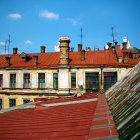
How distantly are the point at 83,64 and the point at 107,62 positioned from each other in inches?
132

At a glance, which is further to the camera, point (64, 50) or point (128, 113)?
point (64, 50)

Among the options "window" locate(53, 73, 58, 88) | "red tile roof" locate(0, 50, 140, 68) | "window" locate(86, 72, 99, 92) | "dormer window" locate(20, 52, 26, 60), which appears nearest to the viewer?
"window" locate(86, 72, 99, 92)

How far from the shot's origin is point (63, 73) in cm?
1984

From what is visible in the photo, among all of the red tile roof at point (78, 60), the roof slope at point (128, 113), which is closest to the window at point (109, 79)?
the red tile roof at point (78, 60)

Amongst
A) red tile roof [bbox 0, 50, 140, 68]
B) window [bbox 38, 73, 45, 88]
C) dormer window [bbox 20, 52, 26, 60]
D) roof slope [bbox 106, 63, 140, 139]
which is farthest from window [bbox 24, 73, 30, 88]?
roof slope [bbox 106, 63, 140, 139]

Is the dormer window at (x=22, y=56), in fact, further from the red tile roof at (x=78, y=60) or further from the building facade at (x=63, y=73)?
the red tile roof at (x=78, y=60)

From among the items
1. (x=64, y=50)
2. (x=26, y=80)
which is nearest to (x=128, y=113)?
(x=64, y=50)

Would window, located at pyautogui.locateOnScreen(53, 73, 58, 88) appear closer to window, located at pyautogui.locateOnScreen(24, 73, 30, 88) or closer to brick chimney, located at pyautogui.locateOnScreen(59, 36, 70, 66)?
brick chimney, located at pyautogui.locateOnScreen(59, 36, 70, 66)

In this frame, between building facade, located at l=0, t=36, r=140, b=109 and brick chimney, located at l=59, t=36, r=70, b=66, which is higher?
brick chimney, located at l=59, t=36, r=70, b=66

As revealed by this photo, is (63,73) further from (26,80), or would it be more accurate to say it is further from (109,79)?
(109,79)

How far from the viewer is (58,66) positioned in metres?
20.0

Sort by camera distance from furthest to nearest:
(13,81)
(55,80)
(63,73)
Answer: (13,81), (55,80), (63,73)

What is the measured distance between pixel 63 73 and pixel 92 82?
4.24 meters

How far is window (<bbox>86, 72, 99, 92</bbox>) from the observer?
1930cm
